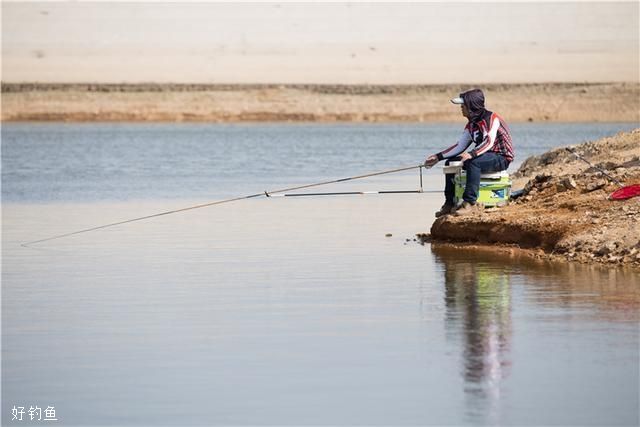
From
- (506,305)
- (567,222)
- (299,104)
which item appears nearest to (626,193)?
(567,222)

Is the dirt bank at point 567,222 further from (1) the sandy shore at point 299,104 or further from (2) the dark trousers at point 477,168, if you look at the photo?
(1) the sandy shore at point 299,104

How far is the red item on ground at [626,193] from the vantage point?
13.1m

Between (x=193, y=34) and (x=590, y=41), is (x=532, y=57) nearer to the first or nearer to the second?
(x=590, y=41)

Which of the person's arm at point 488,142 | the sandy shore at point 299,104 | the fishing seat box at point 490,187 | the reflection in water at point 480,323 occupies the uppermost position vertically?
the sandy shore at point 299,104

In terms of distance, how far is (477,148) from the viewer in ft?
44.4

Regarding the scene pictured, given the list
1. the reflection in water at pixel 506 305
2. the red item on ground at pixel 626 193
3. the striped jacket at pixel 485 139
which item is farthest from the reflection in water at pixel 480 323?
the red item on ground at pixel 626 193

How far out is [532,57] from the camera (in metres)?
86.1

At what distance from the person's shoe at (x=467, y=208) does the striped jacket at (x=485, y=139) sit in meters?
0.48

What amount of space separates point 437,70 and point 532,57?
610 centimetres

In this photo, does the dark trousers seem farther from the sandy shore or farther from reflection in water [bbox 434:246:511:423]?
the sandy shore

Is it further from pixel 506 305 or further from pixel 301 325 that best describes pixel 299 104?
pixel 301 325

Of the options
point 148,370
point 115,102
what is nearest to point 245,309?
point 148,370

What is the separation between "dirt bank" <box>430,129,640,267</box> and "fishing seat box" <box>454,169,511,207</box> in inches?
5.8

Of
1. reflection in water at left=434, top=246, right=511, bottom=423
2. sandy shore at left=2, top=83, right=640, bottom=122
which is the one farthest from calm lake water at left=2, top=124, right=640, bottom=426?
sandy shore at left=2, top=83, right=640, bottom=122
